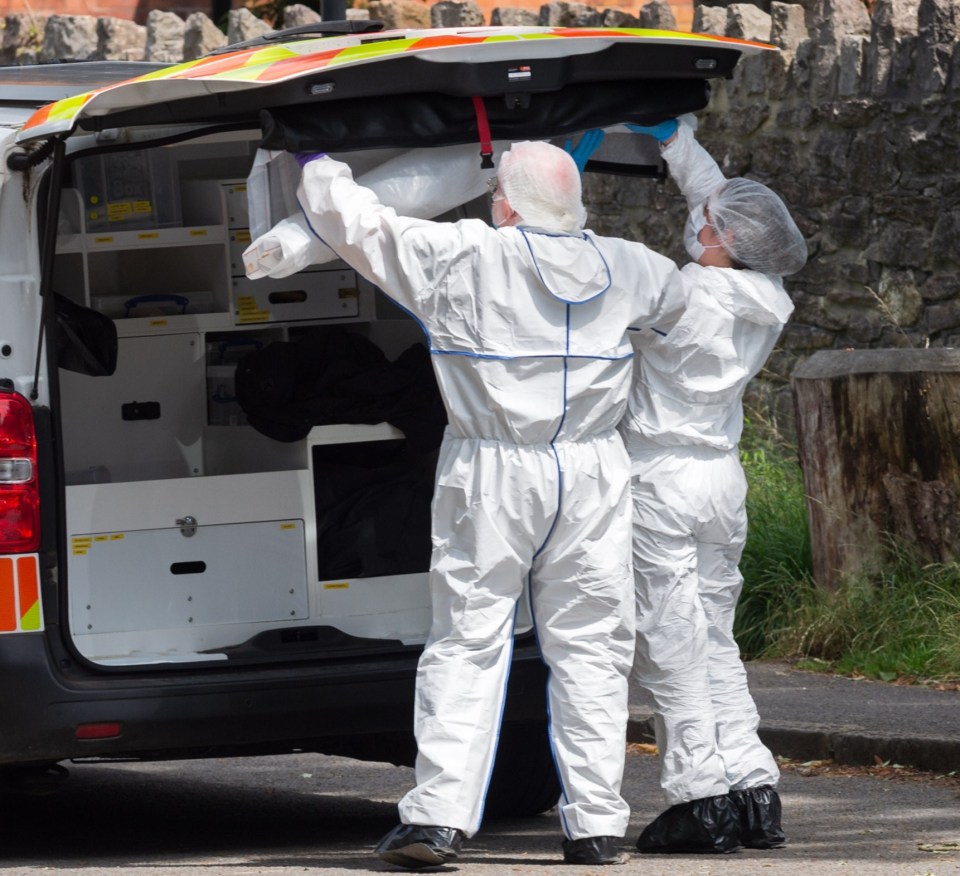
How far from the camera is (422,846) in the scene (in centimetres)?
501

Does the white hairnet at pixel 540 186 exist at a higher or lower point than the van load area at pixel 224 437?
higher

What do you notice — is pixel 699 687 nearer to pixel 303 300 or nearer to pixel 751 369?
pixel 751 369

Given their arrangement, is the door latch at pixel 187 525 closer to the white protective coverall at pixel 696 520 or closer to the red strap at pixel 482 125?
the white protective coverall at pixel 696 520

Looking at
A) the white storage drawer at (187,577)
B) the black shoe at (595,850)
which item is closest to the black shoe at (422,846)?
the black shoe at (595,850)

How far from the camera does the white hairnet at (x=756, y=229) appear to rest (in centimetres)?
568

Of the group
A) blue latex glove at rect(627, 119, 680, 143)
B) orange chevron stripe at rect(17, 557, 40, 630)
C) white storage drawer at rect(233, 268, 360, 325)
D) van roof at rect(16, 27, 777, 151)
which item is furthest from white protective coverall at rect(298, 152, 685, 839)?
white storage drawer at rect(233, 268, 360, 325)

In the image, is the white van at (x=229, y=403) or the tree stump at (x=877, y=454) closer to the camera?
the white van at (x=229, y=403)

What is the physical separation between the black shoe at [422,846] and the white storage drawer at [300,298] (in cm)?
207

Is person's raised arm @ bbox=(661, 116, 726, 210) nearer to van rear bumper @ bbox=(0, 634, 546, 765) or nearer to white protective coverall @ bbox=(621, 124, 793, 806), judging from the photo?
white protective coverall @ bbox=(621, 124, 793, 806)

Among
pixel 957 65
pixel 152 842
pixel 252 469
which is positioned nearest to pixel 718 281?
pixel 252 469

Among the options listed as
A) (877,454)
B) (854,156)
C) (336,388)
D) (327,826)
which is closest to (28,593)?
(336,388)

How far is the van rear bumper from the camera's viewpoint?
5117 mm

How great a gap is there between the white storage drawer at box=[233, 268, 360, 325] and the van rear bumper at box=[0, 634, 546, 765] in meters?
1.53

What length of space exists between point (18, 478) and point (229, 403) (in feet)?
5.17
